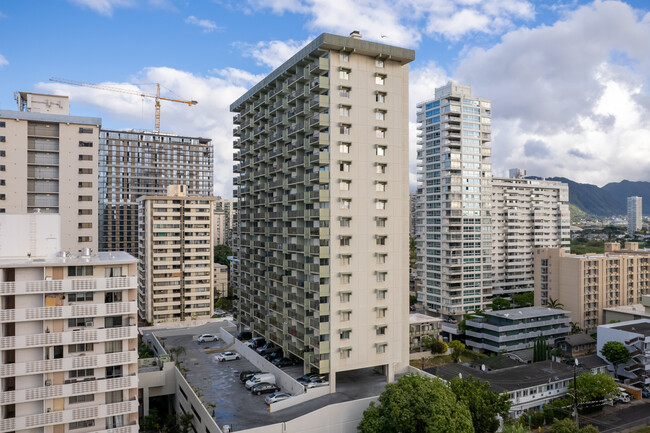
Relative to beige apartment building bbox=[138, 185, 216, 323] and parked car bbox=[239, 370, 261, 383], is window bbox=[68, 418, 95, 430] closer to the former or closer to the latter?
parked car bbox=[239, 370, 261, 383]

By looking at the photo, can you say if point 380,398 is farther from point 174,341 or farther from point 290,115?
point 174,341

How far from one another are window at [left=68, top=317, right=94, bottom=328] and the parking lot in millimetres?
14919

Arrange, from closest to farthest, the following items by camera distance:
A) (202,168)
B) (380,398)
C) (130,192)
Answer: (380,398) < (130,192) < (202,168)

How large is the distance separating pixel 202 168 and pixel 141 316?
83.7 m

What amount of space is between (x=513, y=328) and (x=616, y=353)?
15229 millimetres

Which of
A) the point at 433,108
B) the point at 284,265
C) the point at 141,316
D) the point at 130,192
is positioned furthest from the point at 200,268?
the point at 130,192

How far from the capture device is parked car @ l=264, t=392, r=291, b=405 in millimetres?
45375

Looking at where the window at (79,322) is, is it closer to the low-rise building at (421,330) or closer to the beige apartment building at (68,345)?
the beige apartment building at (68,345)

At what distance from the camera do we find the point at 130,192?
6127 inches

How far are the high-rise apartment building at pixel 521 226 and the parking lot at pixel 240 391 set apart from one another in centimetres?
7616

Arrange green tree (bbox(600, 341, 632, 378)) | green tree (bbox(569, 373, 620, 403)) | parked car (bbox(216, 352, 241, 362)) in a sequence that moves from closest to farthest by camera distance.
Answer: green tree (bbox(569, 373, 620, 403)) → parked car (bbox(216, 352, 241, 362)) → green tree (bbox(600, 341, 632, 378))

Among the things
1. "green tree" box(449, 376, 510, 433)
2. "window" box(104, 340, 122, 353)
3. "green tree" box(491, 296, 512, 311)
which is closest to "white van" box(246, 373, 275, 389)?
"window" box(104, 340, 122, 353)

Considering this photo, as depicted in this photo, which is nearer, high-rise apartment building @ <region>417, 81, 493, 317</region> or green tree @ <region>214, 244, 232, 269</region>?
high-rise apartment building @ <region>417, 81, 493, 317</region>

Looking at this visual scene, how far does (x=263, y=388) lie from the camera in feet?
163
